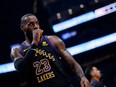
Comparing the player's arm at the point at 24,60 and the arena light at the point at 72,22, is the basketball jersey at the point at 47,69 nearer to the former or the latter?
the player's arm at the point at 24,60

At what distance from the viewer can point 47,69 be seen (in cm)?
298

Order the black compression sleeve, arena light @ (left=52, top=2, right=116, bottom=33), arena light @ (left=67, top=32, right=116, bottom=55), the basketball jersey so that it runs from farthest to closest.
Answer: arena light @ (left=67, top=32, right=116, bottom=55), arena light @ (left=52, top=2, right=116, bottom=33), the basketball jersey, the black compression sleeve

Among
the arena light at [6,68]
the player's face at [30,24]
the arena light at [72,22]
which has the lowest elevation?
the arena light at [6,68]

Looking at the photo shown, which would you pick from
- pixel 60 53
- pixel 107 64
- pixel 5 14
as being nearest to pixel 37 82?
pixel 60 53

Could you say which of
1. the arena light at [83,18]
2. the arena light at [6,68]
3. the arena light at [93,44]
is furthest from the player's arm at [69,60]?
the arena light at [93,44]

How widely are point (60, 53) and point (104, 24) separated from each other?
6647mm

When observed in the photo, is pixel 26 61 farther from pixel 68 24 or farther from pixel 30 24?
pixel 68 24

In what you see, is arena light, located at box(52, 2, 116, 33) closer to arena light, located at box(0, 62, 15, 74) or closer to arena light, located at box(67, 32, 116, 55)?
arena light, located at box(67, 32, 116, 55)

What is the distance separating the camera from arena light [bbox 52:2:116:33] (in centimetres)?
901

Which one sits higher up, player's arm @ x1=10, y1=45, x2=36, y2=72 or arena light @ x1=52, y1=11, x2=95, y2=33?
player's arm @ x1=10, y1=45, x2=36, y2=72

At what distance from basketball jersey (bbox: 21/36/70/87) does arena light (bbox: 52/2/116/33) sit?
6.23m

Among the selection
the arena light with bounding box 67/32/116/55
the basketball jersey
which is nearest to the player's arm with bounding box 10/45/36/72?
the basketball jersey

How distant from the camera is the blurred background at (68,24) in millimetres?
9023

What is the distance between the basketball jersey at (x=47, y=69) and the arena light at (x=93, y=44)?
21.5 ft
